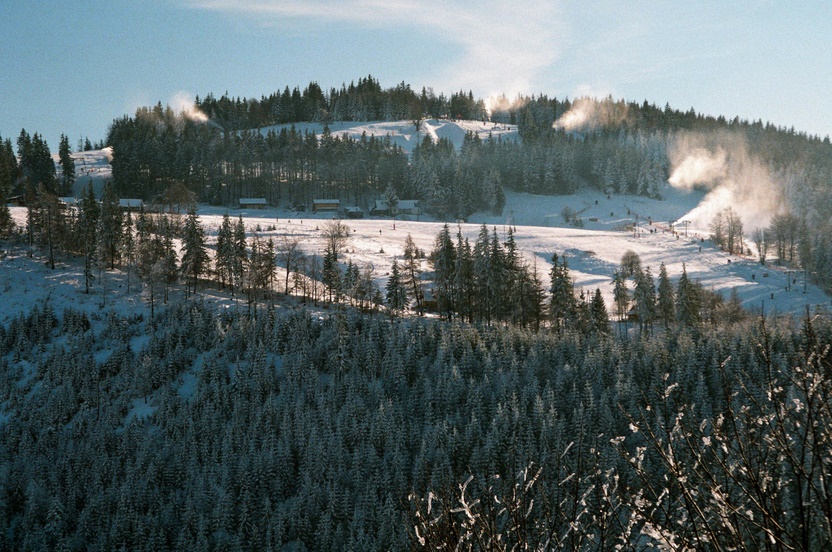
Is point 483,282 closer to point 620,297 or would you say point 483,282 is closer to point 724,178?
point 620,297

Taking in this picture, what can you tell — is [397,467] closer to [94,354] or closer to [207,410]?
[207,410]

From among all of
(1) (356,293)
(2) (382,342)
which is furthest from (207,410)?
(1) (356,293)

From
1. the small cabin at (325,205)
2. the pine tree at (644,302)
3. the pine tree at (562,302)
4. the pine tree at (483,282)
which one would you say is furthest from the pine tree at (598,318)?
the small cabin at (325,205)

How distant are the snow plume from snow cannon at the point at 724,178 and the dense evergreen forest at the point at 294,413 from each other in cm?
10495

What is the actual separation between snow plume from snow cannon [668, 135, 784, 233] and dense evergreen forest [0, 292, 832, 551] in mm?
104950

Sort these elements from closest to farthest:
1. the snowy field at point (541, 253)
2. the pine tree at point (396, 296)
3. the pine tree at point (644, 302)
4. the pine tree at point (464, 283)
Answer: the pine tree at point (396, 296)
the pine tree at point (644, 302)
the pine tree at point (464, 283)
the snowy field at point (541, 253)

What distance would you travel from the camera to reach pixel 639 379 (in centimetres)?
5206

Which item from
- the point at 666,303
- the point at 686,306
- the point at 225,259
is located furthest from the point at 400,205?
the point at 686,306

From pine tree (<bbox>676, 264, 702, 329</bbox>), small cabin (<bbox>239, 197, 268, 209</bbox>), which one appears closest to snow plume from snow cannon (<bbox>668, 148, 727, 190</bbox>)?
small cabin (<bbox>239, 197, 268, 209</bbox>)

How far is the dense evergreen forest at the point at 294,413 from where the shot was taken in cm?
4231

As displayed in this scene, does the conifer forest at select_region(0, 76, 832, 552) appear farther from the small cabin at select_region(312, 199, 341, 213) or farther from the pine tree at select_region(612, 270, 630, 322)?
the small cabin at select_region(312, 199, 341, 213)

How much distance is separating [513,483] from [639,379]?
48367 millimetres

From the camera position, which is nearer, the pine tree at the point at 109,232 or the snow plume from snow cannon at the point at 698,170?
the pine tree at the point at 109,232

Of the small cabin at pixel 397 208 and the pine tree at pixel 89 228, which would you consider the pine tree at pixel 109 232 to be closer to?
the pine tree at pixel 89 228
